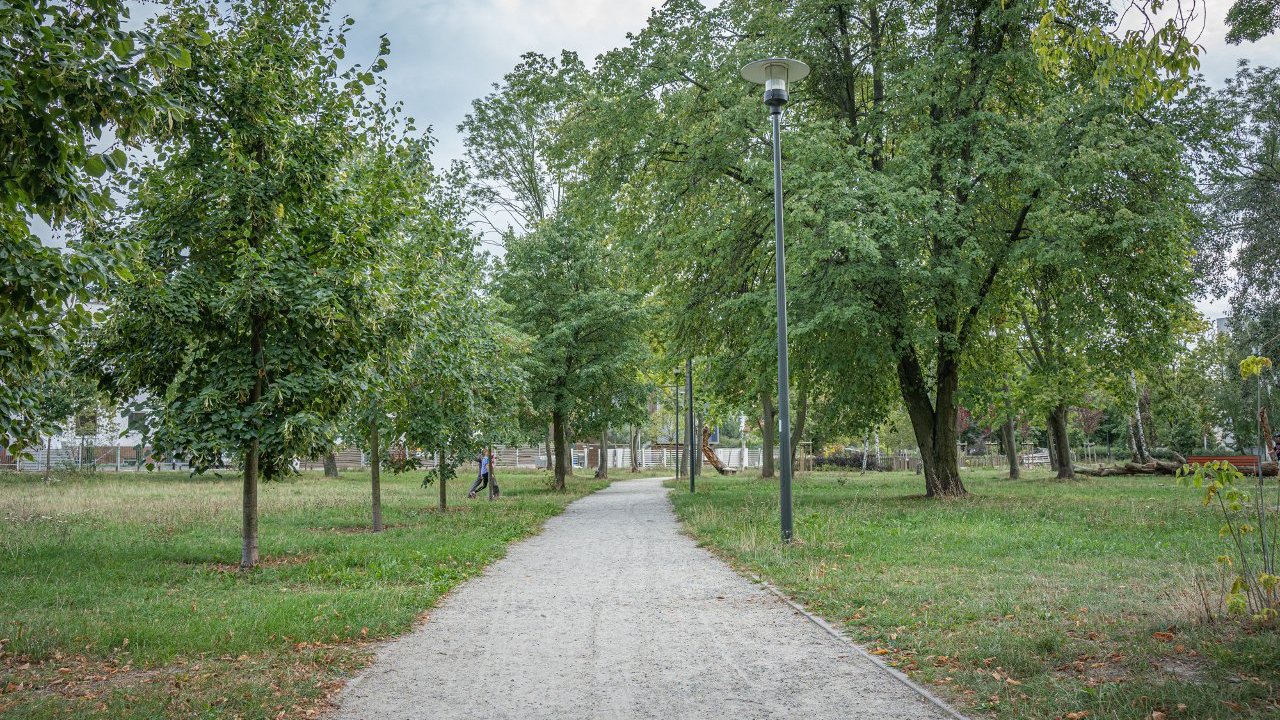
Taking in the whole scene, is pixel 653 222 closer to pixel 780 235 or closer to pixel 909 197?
pixel 909 197

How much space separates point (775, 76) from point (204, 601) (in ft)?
33.3

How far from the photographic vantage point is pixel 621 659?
5980 millimetres

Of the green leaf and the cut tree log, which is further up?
the green leaf

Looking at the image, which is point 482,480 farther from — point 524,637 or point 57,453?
point 57,453

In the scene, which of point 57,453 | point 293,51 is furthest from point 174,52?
point 57,453

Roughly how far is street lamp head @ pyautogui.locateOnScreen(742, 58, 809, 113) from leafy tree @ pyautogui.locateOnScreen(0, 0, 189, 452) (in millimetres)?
9199

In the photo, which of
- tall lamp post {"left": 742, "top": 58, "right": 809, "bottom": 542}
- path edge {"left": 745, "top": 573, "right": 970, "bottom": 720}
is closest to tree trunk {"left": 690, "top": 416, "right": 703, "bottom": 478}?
tall lamp post {"left": 742, "top": 58, "right": 809, "bottom": 542}

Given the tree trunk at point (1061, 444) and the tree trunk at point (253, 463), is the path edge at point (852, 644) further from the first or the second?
the tree trunk at point (1061, 444)

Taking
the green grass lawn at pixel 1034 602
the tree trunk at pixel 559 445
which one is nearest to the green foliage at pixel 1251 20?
the green grass lawn at pixel 1034 602

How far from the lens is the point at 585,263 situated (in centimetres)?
2753

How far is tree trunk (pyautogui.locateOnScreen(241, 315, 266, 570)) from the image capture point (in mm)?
9867

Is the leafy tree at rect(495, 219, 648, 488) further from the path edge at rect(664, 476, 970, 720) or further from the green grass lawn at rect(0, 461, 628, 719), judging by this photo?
the path edge at rect(664, 476, 970, 720)

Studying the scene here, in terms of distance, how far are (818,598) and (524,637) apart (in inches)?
116

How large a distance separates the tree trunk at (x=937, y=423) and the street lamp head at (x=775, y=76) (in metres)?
8.64
